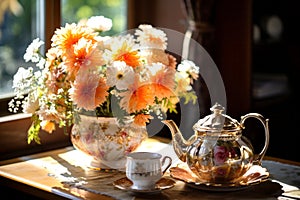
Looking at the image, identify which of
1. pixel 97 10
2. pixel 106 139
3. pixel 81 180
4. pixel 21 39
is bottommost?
pixel 81 180

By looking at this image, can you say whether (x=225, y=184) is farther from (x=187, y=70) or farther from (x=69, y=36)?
(x=69, y=36)

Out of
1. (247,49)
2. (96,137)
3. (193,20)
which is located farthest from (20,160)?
(247,49)

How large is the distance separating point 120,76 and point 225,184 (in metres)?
0.48

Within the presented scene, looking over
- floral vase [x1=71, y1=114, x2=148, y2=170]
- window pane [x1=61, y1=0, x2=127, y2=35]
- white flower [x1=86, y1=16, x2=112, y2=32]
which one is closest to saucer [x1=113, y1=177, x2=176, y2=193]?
floral vase [x1=71, y1=114, x2=148, y2=170]

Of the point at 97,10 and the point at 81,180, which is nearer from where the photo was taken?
the point at 81,180

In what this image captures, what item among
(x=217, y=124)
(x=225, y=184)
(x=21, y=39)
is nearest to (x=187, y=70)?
(x=217, y=124)

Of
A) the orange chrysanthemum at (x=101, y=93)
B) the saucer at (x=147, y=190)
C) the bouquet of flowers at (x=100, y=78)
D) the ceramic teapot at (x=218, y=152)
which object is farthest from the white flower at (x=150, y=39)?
the saucer at (x=147, y=190)

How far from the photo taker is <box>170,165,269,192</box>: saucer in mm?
2258

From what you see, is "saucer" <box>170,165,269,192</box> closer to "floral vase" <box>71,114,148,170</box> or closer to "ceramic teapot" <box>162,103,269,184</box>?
"ceramic teapot" <box>162,103,269,184</box>

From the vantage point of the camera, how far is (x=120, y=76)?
238 cm

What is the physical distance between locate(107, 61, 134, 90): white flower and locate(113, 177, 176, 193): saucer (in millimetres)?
299

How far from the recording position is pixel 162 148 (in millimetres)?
2805

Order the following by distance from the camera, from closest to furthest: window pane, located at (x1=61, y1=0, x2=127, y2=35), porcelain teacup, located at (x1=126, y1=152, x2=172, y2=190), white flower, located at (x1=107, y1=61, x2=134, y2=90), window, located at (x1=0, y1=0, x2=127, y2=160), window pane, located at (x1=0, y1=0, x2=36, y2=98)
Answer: porcelain teacup, located at (x1=126, y1=152, x2=172, y2=190) → white flower, located at (x1=107, y1=61, x2=134, y2=90) → window, located at (x1=0, y1=0, x2=127, y2=160) → window pane, located at (x1=0, y1=0, x2=36, y2=98) → window pane, located at (x1=61, y1=0, x2=127, y2=35)

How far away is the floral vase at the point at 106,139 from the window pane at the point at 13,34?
0.53 m
